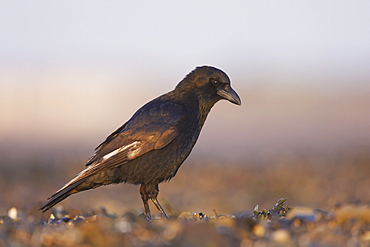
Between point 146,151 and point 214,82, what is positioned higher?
point 214,82

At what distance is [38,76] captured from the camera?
423ft

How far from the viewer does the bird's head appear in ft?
30.1

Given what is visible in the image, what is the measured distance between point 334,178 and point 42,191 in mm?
6885

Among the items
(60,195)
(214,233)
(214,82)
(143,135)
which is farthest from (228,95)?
(214,233)

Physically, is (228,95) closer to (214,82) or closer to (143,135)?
(214,82)

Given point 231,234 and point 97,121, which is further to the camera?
point 97,121

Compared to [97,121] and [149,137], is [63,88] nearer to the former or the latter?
Result: [97,121]

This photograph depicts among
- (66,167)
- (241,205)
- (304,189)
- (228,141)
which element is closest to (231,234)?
(241,205)

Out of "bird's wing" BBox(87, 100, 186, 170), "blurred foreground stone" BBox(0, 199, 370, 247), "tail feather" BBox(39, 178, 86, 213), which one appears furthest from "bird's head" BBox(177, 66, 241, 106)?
"blurred foreground stone" BBox(0, 199, 370, 247)

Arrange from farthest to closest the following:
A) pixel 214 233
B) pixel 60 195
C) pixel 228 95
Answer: pixel 228 95 → pixel 60 195 → pixel 214 233

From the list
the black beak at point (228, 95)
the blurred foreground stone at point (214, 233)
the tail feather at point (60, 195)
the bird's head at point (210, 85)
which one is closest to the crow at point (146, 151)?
the tail feather at point (60, 195)

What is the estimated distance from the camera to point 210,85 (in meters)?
9.25

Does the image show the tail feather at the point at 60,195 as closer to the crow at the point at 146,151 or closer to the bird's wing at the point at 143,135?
the crow at the point at 146,151

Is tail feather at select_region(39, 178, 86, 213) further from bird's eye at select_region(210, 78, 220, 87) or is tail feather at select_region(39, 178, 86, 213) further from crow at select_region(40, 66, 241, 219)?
bird's eye at select_region(210, 78, 220, 87)
